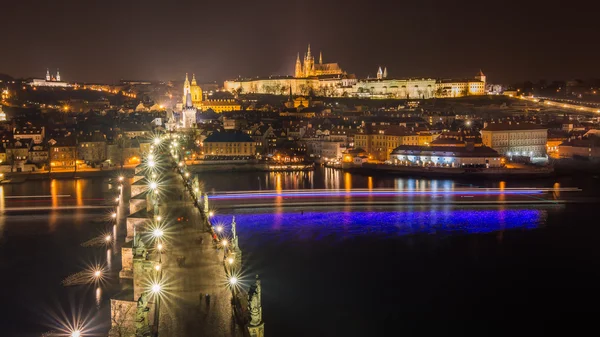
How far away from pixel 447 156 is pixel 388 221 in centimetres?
967

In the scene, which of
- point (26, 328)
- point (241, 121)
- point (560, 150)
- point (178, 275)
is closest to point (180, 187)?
point (26, 328)

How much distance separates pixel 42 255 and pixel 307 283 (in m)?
3.58

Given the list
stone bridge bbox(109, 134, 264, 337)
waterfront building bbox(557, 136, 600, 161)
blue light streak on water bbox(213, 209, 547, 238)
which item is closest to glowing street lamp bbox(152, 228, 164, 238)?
stone bridge bbox(109, 134, 264, 337)

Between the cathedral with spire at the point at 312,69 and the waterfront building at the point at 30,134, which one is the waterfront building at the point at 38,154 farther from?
the cathedral with spire at the point at 312,69

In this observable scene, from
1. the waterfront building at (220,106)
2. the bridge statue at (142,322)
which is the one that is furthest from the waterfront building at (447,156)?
the waterfront building at (220,106)

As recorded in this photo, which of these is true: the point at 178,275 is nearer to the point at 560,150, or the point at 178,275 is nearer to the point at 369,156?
the point at 369,156

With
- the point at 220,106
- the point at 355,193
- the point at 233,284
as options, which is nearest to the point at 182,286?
the point at 233,284

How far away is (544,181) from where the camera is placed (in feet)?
56.3

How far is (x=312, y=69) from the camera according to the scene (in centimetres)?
5297

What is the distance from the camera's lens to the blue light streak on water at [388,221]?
10328 mm

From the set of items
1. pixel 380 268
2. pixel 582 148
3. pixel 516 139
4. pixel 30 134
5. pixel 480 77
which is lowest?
pixel 380 268

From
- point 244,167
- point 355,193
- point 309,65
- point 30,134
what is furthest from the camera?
point 309,65

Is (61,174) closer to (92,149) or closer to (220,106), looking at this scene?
(92,149)

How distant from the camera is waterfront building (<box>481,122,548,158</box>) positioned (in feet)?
75.0
